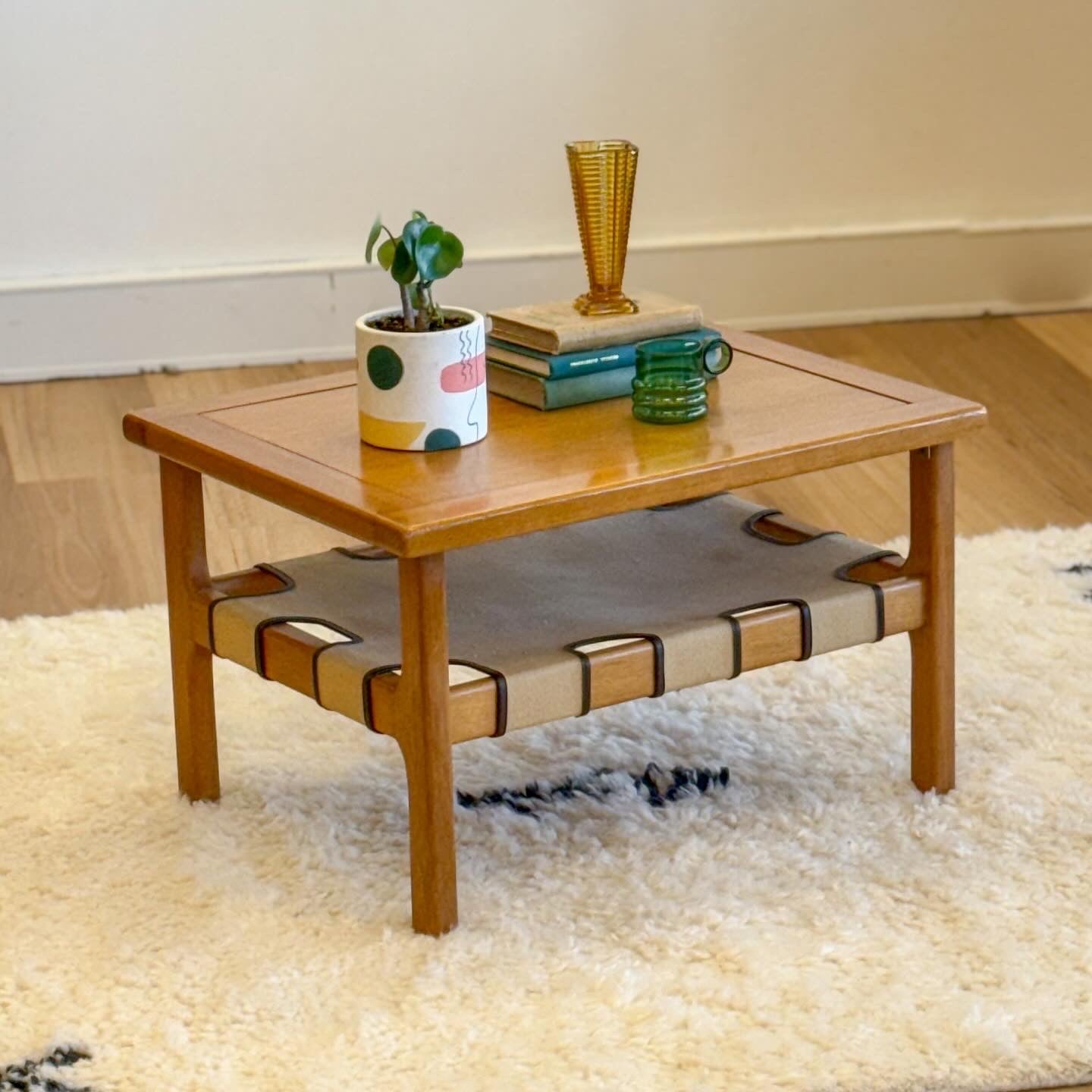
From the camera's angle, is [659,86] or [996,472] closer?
[996,472]

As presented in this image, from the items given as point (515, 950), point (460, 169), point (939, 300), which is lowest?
point (515, 950)

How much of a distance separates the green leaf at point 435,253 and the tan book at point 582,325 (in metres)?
0.16

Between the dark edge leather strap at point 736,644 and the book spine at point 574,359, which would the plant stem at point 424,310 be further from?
the dark edge leather strap at point 736,644

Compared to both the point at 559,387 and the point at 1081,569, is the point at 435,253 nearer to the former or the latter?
the point at 559,387

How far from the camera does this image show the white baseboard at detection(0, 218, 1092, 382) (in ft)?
10.2

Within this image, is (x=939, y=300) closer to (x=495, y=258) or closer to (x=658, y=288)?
(x=658, y=288)

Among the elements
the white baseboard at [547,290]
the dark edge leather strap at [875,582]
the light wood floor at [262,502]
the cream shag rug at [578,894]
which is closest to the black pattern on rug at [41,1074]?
the cream shag rug at [578,894]

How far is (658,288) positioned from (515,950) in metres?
2.02

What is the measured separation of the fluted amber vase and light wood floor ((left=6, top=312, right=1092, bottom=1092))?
78cm

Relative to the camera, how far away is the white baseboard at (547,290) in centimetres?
312

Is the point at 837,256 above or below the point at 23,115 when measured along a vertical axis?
below

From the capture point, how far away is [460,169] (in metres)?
3.21

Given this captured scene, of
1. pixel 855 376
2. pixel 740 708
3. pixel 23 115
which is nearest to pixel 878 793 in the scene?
pixel 740 708

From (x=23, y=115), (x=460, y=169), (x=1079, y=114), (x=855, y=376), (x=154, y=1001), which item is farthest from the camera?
(x=1079, y=114)
